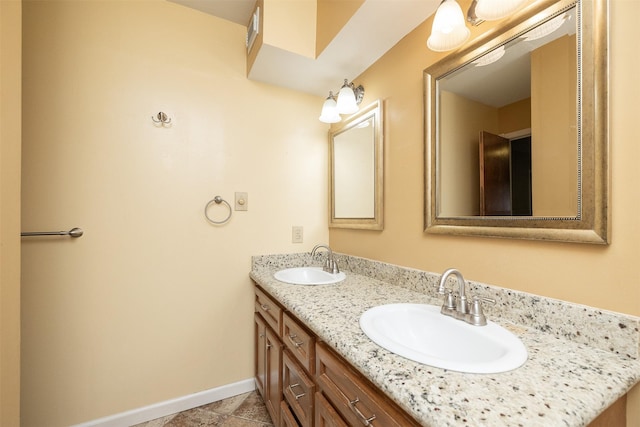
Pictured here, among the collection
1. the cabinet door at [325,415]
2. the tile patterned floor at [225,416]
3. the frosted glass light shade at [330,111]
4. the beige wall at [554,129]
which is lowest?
the tile patterned floor at [225,416]

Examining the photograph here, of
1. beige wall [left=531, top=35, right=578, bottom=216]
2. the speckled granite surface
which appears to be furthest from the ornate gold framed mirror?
the speckled granite surface

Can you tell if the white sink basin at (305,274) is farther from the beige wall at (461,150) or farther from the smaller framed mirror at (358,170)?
the beige wall at (461,150)

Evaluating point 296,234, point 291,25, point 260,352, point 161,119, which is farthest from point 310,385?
point 291,25

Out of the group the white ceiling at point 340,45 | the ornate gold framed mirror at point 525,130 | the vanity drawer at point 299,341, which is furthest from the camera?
the white ceiling at point 340,45

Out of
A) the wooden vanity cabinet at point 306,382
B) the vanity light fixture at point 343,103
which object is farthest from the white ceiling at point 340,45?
the wooden vanity cabinet at point 306,382

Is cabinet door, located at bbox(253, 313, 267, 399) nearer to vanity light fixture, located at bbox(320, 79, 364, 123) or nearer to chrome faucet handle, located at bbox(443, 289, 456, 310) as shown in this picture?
chrome faucet handle, located at bbox(443, 289, 456, 310)

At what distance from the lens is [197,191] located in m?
1.54

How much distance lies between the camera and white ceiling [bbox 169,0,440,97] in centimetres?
115

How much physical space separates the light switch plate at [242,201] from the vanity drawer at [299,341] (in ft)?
2.50

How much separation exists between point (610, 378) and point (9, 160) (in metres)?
1.76

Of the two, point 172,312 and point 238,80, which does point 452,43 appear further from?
point 172,312

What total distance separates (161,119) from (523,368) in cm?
181

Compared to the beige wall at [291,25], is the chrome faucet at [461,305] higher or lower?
lower

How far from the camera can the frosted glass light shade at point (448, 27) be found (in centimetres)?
90
